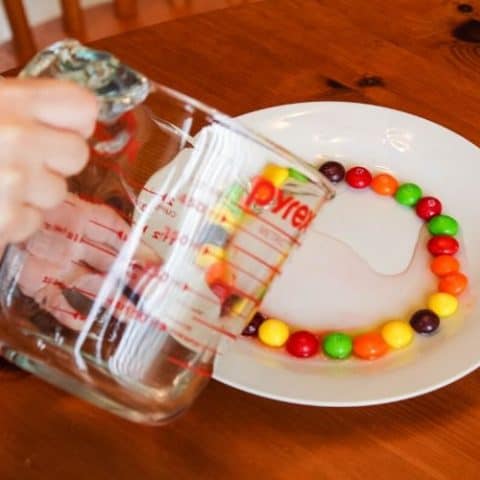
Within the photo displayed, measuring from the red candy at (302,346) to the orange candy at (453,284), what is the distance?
0.10 metres

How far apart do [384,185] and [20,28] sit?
413 millimetres

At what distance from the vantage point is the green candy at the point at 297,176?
0.51 m

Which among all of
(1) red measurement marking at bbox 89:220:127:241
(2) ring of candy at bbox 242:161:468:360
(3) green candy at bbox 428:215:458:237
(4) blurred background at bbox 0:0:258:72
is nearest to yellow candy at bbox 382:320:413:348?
(2) ring of candy at bbox 242:161:468:360

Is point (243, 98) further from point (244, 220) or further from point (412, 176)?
point (244, 220)

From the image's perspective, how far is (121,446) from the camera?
60cm

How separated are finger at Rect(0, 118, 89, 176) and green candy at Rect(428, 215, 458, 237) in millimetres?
337

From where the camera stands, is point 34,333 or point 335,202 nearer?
point 34,333

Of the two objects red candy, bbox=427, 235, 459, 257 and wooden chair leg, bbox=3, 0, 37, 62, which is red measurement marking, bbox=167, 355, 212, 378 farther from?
wooden chair leg, bbox=3, 0, 37, 62

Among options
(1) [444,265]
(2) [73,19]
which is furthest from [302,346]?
(2) [73,19]

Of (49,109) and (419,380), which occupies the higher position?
(49,109)

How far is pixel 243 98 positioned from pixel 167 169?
0.94 feet

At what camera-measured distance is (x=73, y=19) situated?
98 centimetres

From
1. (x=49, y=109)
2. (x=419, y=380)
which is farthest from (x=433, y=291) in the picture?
(x=49, y=109)

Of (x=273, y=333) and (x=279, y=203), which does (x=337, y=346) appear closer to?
(x=273, y=333)
